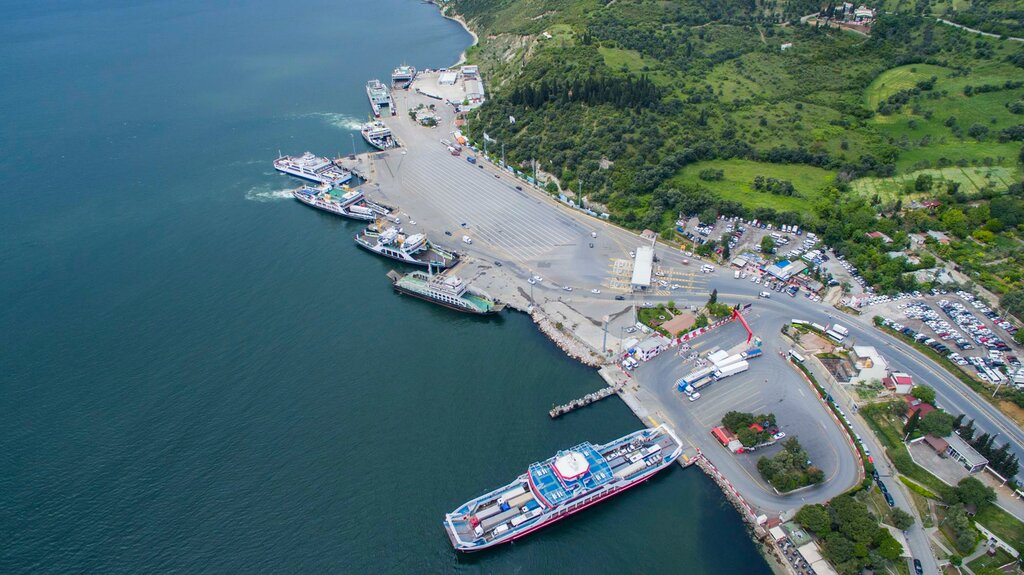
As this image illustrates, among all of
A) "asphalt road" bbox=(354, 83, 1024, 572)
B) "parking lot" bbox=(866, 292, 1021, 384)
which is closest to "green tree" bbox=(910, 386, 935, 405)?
"asphalt road" bbox=(354, 83, 1024, 572)

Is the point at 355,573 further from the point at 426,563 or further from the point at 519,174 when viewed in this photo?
the point at 519,174

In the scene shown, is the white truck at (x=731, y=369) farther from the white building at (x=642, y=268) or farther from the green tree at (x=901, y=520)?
the green tree at (x=901, y=520)

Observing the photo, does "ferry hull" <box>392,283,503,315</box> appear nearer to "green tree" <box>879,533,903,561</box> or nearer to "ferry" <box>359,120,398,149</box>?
"green tree" <box>879,533,903,561</box>

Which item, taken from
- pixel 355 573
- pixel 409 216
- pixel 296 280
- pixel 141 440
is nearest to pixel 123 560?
pixel 141 440

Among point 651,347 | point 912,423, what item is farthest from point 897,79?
point 651,347

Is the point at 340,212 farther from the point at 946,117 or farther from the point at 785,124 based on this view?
the point at 946,117

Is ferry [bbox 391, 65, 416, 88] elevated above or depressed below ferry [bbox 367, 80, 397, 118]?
above
